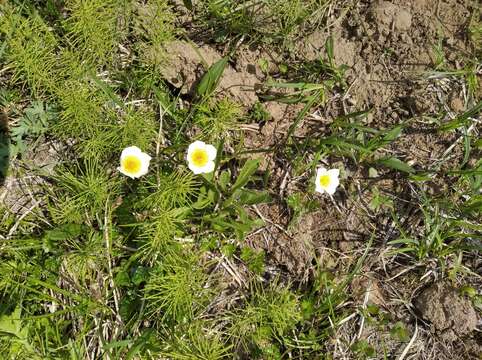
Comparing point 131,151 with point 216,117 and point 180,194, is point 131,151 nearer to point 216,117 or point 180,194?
point 180,194

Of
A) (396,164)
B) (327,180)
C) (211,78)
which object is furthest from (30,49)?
(396,164)

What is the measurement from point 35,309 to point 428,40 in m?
2.53

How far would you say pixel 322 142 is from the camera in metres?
2.57

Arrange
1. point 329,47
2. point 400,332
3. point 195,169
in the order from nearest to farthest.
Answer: point 195,169 < point 400,332 < point 329,47

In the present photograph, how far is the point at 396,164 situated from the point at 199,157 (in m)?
1.07

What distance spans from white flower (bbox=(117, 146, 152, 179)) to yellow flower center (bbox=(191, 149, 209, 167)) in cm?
21

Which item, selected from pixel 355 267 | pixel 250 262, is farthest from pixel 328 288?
pixel 250 262

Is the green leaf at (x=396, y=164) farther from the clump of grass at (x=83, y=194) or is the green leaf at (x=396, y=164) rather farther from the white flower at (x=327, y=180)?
the clump of grass at (x=83, y=194)

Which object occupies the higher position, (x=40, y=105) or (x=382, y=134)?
(x=40, y=105)

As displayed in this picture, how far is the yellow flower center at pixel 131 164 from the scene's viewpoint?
2.28 metres

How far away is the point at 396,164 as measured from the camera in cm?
260

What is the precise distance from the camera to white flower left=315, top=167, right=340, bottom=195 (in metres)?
2.50

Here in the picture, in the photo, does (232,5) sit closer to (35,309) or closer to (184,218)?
(184,218)

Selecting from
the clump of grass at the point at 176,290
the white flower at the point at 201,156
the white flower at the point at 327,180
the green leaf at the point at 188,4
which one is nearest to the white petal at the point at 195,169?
the white flower at the point at 201,156
